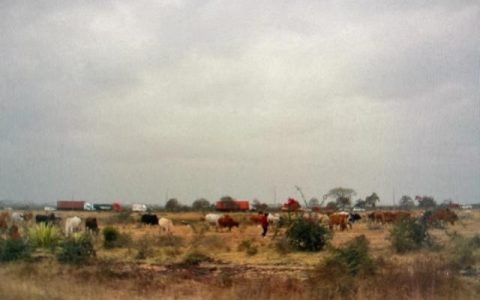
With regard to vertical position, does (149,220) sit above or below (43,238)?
above

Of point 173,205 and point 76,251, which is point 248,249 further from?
point 173,205

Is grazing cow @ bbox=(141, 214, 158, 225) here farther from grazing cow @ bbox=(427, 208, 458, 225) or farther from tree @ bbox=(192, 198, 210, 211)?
tree @ bbox=(192, 198, 210, 211)

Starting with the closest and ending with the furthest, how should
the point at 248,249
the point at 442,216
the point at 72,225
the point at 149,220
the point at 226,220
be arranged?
1. the point at 248,249
2. the point at 72,225
3. the point at 442,216
4. the point at 226,220
5. the point at 149,220

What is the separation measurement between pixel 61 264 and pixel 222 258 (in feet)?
24.7

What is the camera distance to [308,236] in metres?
28.4

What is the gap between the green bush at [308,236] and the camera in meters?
28.3

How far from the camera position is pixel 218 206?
112750mm

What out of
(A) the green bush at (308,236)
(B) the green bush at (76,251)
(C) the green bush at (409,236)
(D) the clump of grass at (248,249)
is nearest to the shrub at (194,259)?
(D) the clump of grass at (248,249)

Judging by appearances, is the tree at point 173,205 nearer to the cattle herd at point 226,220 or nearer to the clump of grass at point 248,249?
the cattle herd at point 226,220

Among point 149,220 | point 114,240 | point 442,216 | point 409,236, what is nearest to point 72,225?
point 114,240

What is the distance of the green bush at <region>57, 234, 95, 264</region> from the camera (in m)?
23.1

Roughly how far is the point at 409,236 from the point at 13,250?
17.6 m

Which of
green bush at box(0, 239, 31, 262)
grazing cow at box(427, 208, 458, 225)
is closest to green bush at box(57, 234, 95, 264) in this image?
green bush at box(0, 239, 31, 262)

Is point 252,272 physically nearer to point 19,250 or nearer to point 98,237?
point 19,250
